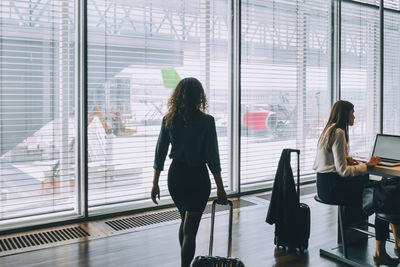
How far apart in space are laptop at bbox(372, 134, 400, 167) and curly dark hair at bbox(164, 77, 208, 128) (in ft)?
5.21

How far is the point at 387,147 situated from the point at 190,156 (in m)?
1.82

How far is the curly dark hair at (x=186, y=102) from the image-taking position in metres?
2.47

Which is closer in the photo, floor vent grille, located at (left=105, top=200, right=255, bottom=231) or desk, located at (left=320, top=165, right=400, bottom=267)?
desk, located at (left=320, top=165, right=400, bottom=267)

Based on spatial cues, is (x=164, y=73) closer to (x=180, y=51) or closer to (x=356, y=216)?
(x=180, y=51)

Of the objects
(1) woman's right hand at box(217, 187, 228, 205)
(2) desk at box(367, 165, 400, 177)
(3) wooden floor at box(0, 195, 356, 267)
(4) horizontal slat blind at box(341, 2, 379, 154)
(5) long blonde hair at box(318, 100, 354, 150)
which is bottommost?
(3) wooden floor at box(0, 195, 356, 267)

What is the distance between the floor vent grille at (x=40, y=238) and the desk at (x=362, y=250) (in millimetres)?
2128

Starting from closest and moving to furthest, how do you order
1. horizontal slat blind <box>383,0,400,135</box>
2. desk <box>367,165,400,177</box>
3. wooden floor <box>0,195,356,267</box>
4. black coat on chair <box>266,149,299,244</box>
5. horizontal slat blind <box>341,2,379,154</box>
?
1. desk <box>367,165,400,177</box>
2. wooden floor <box>0,195,356,267</box>
3. black coat on chair <box>266,149,299,244</box>
4. horizontal slat blind <box>341,2,379,154</box>
5. horizontal slat blind <box>383,0,400,135</box>

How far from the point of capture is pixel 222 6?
4.91m

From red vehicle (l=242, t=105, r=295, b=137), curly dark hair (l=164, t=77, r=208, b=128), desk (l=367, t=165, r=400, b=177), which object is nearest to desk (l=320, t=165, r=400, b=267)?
desk (l=367, t=165, r=400, b=177)

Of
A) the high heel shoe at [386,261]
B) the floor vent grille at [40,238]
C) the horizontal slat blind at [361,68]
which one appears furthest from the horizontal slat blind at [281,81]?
the high heel shoe at [386,261]

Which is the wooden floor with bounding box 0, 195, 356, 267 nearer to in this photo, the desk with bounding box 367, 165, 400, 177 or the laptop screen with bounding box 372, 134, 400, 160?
the desk with bounding box 367, 165, 400, 177

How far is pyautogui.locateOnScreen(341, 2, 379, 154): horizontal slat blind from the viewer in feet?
20.5

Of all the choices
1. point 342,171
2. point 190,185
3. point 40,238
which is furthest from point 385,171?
point 40,238

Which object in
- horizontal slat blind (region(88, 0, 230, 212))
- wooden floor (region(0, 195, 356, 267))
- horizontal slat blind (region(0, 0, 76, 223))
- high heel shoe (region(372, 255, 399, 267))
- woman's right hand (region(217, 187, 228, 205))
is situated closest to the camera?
woman's right hand (region(217, 187, 228, 205))
